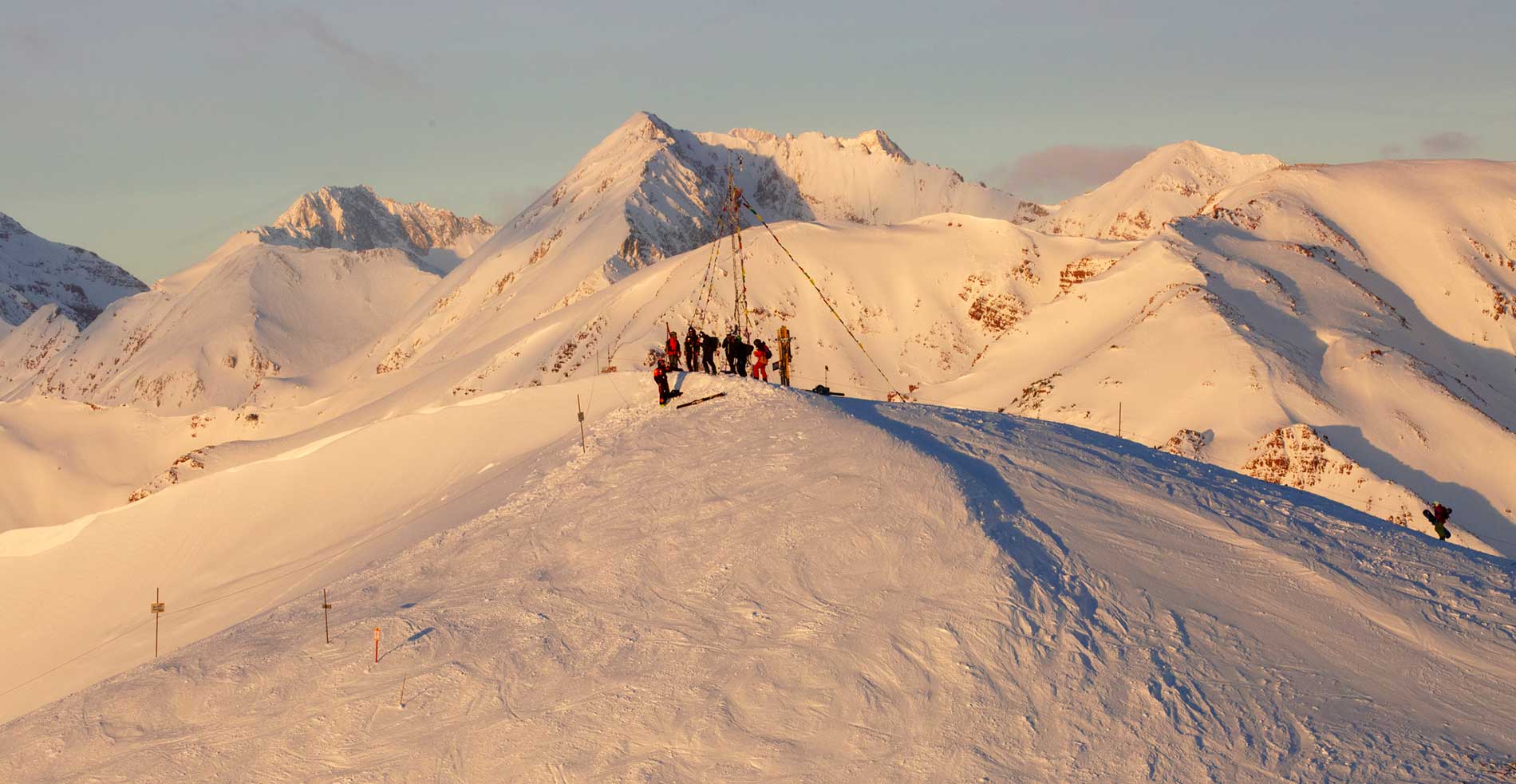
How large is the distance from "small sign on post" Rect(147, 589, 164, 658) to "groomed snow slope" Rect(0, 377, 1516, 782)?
129 inches

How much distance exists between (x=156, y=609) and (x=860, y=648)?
15411 millimetres

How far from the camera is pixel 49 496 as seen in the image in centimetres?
10094

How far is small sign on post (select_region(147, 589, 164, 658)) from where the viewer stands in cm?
2703

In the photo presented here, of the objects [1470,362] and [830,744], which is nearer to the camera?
[830,744]

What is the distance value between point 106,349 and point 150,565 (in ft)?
527

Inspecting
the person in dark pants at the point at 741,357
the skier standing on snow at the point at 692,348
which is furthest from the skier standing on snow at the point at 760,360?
the skier standing on snow at the point at 692,348

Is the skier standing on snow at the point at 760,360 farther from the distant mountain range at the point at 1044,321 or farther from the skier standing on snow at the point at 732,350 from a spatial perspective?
the distant mountain range at the point at 1044,321

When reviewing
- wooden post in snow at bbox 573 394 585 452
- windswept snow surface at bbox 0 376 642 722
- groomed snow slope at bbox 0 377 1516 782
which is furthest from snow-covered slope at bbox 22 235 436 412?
groomed snow slope at bbox 0 377 1516 782

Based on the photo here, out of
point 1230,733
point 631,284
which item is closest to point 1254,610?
point 1230,733

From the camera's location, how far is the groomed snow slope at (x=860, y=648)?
18.5 m

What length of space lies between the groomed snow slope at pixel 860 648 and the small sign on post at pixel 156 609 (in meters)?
3.28

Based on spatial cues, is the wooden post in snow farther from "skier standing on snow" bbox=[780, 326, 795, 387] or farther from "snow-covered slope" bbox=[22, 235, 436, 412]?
"snow-covered slope" bbox=[22, 235, 436, 412]

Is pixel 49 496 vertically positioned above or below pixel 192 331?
below

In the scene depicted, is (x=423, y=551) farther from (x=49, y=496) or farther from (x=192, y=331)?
(x=192, y=331)
